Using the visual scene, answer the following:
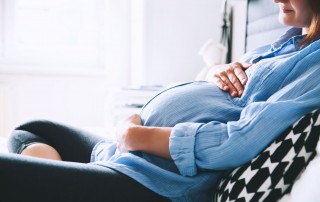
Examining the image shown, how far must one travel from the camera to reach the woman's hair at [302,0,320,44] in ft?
2.73

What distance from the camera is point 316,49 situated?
73 cm

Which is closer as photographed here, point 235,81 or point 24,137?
point 235,81

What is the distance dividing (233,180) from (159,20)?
1834 mm

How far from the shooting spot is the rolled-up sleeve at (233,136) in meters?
0.65

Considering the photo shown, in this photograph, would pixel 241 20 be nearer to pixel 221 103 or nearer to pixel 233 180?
pixel 221 103

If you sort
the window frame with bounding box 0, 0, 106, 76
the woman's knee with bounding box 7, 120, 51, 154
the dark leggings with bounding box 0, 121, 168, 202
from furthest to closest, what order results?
the window frame with bounding box 0, 0, 106, 76
the woman's knee with bounding box 7, 120, 51, 154
the dark leggings with bounding box 0, 121, 168, 202

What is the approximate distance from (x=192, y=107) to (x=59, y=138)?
447 millimetres

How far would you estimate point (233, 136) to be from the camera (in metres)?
0.67

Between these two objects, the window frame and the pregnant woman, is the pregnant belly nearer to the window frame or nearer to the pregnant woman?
the pregnant woman

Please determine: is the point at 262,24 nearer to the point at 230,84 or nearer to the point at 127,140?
the point at 230,84

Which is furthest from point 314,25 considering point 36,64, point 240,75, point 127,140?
point 36,64

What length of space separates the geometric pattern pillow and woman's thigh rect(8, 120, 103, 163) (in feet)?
1.72

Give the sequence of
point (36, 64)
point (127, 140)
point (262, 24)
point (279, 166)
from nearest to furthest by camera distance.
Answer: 1. point (279, 166)
2. point (127, 140)
3. point (262, 24)
4. point (36, 64)

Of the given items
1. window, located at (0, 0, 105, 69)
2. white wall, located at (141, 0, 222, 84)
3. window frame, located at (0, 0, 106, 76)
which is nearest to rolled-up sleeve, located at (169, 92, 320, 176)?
white wall, located at (141, 0, 222, 84)
